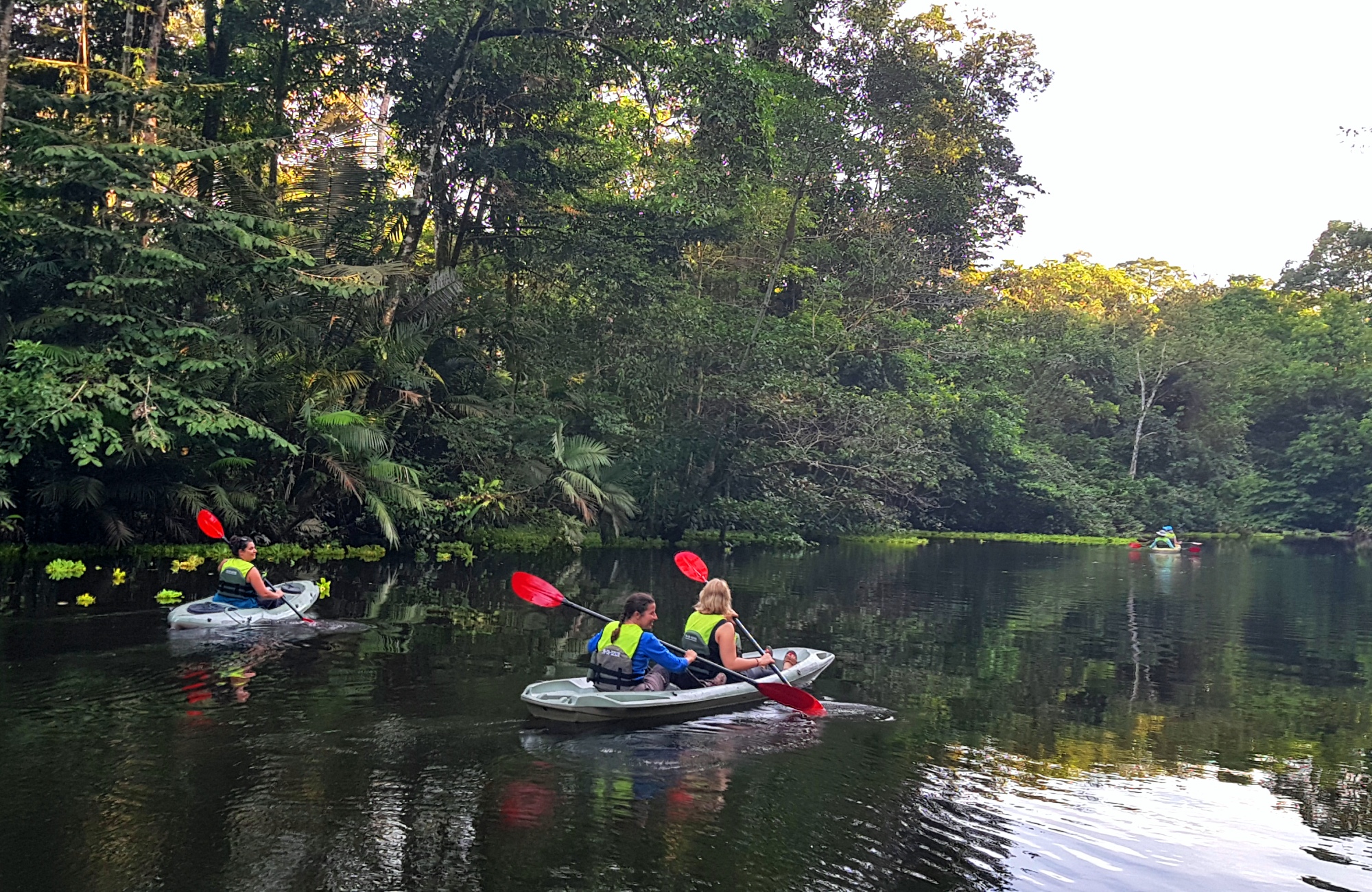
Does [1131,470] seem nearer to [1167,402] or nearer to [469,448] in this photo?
[1167,402]

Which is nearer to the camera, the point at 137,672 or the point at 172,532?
the point at 137,672

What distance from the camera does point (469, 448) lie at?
69.1ft

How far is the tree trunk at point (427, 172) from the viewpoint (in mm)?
19875

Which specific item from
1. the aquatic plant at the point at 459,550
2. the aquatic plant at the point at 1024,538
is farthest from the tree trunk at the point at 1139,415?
the aquatic plant at the point at 459,550

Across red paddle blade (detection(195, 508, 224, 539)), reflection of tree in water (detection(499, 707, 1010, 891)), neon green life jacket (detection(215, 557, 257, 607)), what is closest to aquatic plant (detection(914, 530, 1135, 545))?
red paddle blade (detection(195, 508, 224, 539))

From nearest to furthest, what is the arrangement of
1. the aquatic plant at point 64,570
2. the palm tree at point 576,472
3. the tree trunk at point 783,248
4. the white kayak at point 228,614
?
the white kayak at point 228,614, the aquatic plant at point 64,570, the palm tree at point 576,472, the tree trunk at point 783,248

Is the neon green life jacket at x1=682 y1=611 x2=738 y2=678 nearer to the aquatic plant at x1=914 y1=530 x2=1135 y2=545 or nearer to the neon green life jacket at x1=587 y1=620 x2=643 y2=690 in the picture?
the neon green life jacket at x1=587 y1=620 x2=643 y2=690

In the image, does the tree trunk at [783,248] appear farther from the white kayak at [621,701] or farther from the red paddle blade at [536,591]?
the white kayak at [621,701]

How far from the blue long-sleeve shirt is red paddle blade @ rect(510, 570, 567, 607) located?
55.9 inches

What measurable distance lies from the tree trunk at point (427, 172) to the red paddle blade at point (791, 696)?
510 inches

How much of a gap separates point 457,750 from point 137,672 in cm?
388

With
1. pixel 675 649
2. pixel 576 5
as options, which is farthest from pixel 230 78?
pixel 675 649

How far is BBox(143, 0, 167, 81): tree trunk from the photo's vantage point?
16.9 m

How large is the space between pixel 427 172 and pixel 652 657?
1393cm
